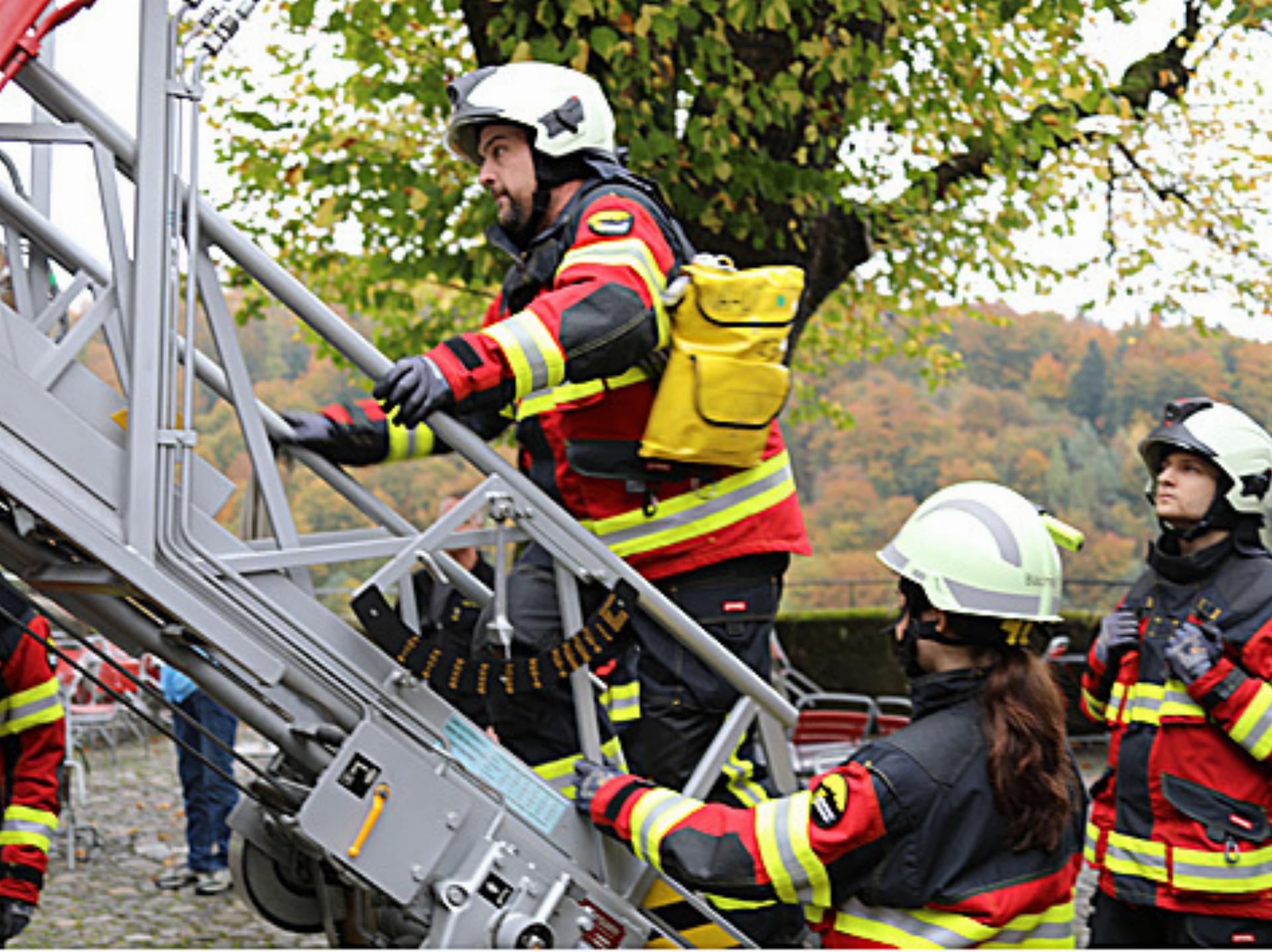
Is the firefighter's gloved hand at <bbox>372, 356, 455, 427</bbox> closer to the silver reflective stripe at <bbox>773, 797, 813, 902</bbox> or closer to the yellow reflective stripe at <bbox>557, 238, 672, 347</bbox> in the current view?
the yellow reflective stripe at <bbox>557, 238, 672, 347</bbox>

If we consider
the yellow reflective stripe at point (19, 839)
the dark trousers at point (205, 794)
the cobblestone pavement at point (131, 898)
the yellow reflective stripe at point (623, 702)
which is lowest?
the cobblestone pavement at point (131, 898)

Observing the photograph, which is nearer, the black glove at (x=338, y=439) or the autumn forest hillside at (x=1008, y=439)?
the black glove at (x=338, y=439)

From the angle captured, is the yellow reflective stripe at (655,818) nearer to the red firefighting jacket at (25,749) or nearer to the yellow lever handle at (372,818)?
the yellow lever handle at (372,818)

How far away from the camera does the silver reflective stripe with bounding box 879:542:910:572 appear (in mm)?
3215

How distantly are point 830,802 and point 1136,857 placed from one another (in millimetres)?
1797

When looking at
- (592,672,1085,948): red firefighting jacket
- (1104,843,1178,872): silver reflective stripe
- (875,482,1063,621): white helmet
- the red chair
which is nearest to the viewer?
(592,672,1085,948): red firefighting jacket

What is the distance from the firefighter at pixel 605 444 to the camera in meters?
3.73

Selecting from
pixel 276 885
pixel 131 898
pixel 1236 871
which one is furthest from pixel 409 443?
pixel 131 898

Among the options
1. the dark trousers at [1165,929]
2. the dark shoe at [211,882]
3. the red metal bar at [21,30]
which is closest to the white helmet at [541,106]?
the red metal bar at [21,30]

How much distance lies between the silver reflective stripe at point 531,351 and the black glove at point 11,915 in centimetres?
179

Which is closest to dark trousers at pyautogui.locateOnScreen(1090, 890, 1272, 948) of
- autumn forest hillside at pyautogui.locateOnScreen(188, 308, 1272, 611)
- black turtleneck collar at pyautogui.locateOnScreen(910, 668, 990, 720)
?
black turtleneck collar at pyautogui.locateOnScreen(910, 668, 990, 720)

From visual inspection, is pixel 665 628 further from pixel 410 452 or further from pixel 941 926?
pixel 941 926

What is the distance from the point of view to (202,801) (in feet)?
28.0

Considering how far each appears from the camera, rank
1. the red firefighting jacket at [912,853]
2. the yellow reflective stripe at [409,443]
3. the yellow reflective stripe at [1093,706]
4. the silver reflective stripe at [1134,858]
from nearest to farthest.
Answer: the red firefighting jacket at [912,853] < the yellow reflective stripe at [409,443] < the silver reflective stripe at [1134,858] < the yellow reflective stripe at [1093,706]
